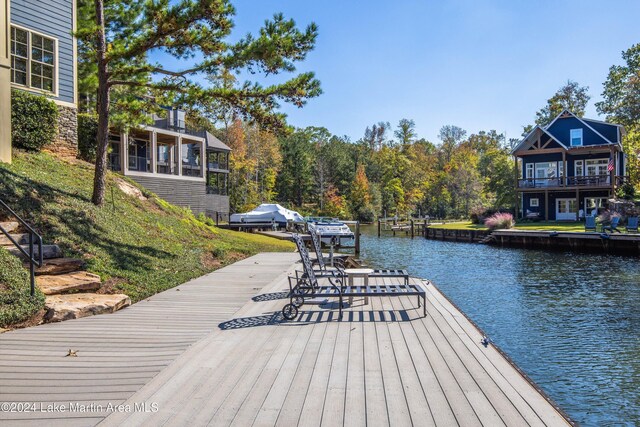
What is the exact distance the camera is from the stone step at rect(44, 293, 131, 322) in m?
6.66

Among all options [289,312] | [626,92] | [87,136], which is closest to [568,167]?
[626,92]

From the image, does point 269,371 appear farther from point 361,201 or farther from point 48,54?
point 361,201

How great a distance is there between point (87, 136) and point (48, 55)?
14.0 ft

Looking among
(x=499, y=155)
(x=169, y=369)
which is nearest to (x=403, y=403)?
(x=169, y=369)

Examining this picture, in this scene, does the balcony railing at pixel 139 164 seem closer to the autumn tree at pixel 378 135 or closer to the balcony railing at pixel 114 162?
the balcony railing at pixel 114 162

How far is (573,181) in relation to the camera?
3656cm

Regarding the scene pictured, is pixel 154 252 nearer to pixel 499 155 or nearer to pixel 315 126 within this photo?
pixel 499 155

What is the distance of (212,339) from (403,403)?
2776 millimetres

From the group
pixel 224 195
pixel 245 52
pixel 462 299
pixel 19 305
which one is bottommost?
pixel 462 299

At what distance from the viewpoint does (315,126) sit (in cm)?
7862

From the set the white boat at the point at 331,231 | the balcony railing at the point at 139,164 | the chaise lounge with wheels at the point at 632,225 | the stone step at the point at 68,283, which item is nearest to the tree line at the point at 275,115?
the balcony railing at the point at 139,164

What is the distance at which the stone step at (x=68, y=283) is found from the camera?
7.63m

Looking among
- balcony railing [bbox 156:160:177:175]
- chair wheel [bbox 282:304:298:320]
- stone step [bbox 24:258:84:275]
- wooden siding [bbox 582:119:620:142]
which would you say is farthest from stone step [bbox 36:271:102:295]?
wooden siding [bbox 582:119:620:142]

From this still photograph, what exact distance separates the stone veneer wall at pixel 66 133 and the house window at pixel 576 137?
36456mm
